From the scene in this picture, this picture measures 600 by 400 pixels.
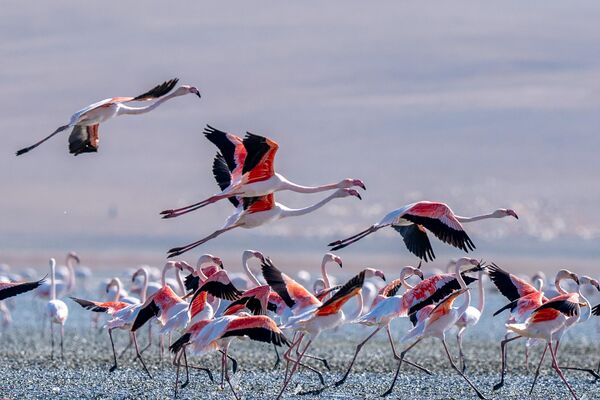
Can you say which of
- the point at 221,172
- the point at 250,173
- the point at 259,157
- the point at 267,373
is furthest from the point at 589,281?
the point at 259,157

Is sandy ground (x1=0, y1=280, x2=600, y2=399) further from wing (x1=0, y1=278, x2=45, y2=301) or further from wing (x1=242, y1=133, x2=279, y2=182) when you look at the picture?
wing (x1=242, y1=133, x2=279, y2=182)

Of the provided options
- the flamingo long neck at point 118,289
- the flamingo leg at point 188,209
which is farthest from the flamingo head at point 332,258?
the flamingo long neck at point 118,289

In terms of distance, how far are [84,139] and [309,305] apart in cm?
300

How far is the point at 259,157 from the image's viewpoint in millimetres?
13438

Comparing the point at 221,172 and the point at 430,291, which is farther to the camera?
the point at 221,172

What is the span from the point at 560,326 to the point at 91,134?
16.9 feet

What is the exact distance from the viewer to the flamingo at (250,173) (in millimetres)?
13352

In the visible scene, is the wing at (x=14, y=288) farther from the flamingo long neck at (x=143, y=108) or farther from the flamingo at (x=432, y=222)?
the flamingo at (x=432, y=222)

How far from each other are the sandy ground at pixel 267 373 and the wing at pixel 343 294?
3.91 feet

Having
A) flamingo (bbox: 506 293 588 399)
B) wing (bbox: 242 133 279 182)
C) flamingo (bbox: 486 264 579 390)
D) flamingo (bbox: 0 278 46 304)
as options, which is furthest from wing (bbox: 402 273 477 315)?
flamingo (bbox: 0 278 46 304)

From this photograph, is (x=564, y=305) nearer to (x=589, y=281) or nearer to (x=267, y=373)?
(x=589, y=281)

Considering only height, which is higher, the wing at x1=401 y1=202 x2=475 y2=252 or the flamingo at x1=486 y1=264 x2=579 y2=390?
the wing at x1=401 y1=202 x2=475 y2=252

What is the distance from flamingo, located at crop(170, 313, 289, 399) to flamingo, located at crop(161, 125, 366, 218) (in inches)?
A: 48.3

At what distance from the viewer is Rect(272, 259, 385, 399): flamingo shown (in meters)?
12.6
